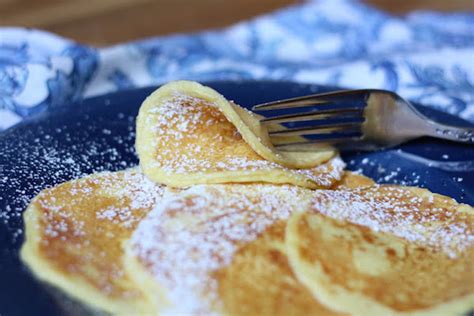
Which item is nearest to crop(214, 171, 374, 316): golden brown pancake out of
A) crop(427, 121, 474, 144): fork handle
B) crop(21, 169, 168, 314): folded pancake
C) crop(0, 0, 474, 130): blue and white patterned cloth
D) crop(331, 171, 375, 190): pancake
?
crop(21, 169, 168, 314): folded pancake

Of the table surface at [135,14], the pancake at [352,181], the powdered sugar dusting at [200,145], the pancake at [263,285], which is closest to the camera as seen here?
the pancake at [263,285]

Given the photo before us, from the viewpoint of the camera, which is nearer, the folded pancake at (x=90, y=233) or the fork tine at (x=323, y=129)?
the folded pancake at (x=90, y=233)

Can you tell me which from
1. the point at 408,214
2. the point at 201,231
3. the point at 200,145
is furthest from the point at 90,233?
the point at 408,214

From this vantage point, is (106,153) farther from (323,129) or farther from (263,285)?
(263,285)

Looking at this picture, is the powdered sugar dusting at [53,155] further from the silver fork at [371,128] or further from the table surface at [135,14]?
the table surface at [135,14]

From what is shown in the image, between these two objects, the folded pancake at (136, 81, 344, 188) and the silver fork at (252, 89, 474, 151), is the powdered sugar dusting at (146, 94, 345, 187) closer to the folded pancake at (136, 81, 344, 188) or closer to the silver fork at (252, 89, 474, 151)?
the folded pancake at (136, 81, 344, 188)

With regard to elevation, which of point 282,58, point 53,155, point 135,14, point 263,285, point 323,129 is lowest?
point 263,285

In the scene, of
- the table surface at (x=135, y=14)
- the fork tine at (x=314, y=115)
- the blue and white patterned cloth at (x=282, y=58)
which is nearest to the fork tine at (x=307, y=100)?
the fork tine at (x=314, y=115)
